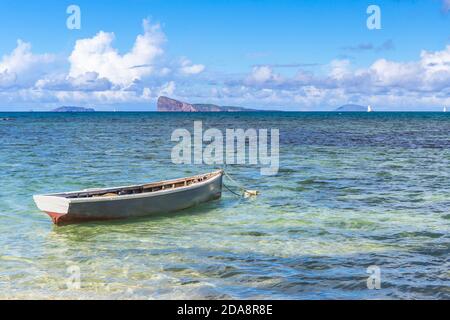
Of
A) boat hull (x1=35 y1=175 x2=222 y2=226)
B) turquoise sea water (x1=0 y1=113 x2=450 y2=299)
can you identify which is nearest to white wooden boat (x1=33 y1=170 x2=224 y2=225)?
boat hull (x1=35 y1=175 x2=222 y2=226)

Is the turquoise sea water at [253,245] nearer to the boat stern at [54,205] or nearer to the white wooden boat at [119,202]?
the white wooden boat at [119,202]

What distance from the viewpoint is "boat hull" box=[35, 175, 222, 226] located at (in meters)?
19.9

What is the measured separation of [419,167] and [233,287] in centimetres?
2966

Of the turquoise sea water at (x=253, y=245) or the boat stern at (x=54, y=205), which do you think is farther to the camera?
the boat stern at (x=54, y=205)

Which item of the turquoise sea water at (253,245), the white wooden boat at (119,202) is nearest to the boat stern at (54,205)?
the white wooden boat at (119,202)

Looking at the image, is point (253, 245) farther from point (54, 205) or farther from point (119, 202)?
point (54, 205)

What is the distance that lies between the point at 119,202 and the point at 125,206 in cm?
36

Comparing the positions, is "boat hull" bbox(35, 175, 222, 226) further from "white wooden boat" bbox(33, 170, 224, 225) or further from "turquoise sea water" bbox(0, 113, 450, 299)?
"turquoise sea water" bbox(0, 113, 450, 299)

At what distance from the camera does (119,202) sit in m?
20.9

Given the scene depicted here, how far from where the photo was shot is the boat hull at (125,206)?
65.3 ft

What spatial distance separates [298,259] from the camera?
15742 mm

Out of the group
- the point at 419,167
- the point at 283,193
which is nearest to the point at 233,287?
the point at 283,193

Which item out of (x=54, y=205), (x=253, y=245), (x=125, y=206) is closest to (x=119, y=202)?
(x=125, y=206)
